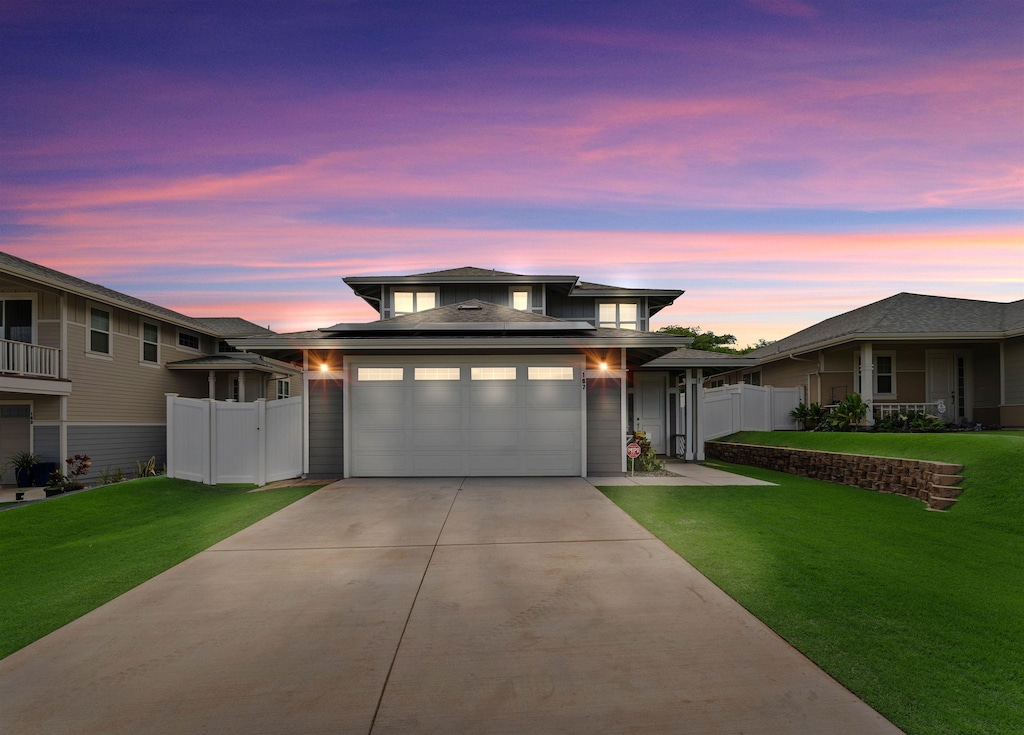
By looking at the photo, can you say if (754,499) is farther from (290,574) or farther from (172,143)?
(172,143)

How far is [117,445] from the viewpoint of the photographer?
15102 millimetres

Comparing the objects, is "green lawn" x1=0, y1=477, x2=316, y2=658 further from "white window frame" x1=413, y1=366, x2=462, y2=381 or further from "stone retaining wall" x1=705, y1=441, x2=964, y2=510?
"stone retaining wall" x1=705, y1=441, x2=964, y2=510

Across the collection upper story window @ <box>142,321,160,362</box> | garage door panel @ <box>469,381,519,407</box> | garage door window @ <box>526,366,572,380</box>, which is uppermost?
upper story window @ <box>142,321,160,362</box>

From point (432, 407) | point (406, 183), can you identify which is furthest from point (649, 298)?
point (432, 407)

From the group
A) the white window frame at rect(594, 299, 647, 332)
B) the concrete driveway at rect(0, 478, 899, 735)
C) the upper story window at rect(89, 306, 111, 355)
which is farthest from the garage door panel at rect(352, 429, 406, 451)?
the white window frame at rect(594, 299, 647, 332)

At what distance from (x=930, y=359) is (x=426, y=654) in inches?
755

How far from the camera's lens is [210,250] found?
17.9 m

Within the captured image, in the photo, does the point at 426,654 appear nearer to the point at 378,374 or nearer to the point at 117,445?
the point at 378,374

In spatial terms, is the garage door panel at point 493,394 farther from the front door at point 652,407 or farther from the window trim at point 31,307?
the window trim at point 31,307

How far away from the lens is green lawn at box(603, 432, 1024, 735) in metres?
2.85

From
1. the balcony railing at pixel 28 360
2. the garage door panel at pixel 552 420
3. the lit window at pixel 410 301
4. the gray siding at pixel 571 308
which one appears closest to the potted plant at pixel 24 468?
the balcony railing at pixel 28 360

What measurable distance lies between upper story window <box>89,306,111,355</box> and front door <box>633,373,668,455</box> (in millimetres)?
17279

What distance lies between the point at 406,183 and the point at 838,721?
15586 mm

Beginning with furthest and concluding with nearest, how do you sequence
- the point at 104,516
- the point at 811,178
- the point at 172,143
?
the point at 811,178 < the point at 172,143 < the point at 104,516
